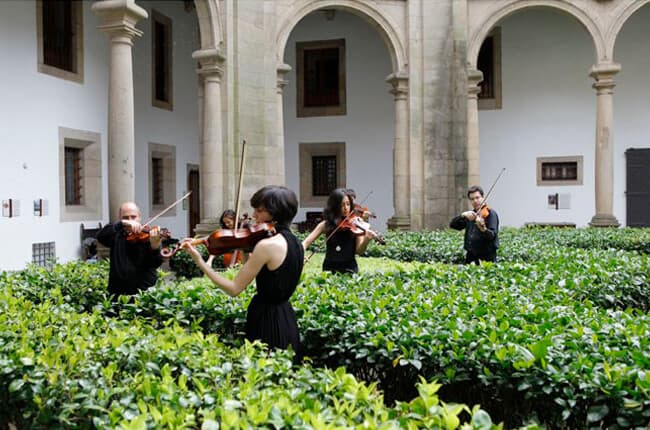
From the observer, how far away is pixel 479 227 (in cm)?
829

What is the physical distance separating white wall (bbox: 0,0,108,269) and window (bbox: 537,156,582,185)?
13.7 metres

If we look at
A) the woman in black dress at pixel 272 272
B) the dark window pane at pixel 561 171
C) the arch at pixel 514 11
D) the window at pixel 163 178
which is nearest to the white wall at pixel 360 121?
the arch at pixel 514 11

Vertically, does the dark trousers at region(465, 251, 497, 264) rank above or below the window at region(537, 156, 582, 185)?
below

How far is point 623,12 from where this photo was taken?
56.2 feet

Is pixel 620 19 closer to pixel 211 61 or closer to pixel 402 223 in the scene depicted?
pixel 402 223

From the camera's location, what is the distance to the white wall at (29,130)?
41.1 feet

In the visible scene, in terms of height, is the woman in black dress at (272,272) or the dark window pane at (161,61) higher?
the dark window pane at (161,61)

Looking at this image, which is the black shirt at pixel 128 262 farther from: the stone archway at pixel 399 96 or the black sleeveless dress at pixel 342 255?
the stone archway at pixel 399 96

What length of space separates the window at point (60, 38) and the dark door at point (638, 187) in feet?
52.2

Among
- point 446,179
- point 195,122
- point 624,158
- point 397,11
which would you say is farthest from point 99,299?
point 624,158

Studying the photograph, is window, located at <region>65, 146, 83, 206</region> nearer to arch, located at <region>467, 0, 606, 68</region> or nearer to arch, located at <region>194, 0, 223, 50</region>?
arch, located at <region>194, 0, 223, 50</region>

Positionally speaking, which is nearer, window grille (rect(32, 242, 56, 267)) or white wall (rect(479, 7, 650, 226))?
window grille (rect(32, 242, 56, 267))

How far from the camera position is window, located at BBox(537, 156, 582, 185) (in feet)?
68.2

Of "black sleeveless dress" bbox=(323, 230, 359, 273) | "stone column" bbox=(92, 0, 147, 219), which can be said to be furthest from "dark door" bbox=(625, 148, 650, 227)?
"black sleeveless dress" bbox=(323, 230, 359, 273)
